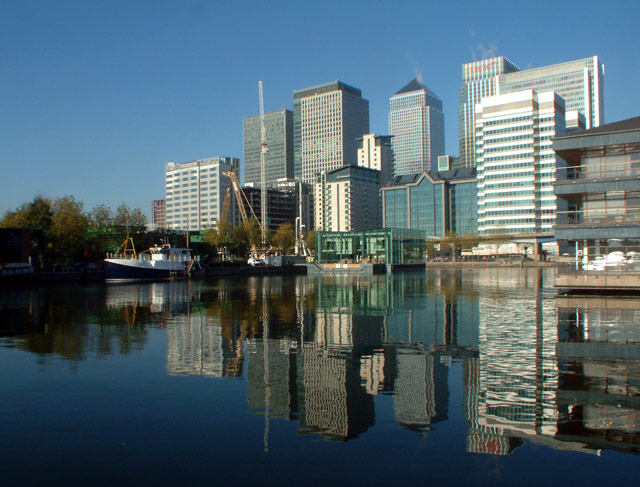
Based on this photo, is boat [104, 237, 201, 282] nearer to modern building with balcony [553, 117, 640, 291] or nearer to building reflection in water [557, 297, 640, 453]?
modern building with balcony [553, 117, 640, 291]

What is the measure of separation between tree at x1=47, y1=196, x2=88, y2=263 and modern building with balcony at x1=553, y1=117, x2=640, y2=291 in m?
77.2

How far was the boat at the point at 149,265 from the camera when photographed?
266ft

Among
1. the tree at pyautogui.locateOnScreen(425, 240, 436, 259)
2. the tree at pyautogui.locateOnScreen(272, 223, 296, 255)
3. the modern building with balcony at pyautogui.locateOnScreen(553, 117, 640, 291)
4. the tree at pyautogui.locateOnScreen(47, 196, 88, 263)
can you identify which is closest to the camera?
the modern building with balcony at pyautogui.locateOnScreen(553, 117, 640, 291)

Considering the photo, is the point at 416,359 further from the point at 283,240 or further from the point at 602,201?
the point at 283,240

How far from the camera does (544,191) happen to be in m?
180

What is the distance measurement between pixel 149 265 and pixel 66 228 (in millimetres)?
16941

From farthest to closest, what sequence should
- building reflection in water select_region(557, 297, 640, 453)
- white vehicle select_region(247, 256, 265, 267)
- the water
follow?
white vehicle select_region(247, 256, 265, 267)
building reflection in water select_region(557, 297, 640, 453)
the water

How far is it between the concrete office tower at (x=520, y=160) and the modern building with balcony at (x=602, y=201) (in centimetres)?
13576

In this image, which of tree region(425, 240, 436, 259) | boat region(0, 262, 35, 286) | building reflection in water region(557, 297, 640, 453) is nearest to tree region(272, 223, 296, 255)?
tree region(425, 240, 436, 259)

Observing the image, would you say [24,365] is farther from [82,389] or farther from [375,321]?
[375,321]

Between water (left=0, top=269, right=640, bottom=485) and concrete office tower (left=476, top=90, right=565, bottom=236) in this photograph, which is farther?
concrete office tower (left=476, top=90, right=565, bottom=236)

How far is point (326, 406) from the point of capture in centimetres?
1195

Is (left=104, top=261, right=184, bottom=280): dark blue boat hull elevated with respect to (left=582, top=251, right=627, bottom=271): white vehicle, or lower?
lower

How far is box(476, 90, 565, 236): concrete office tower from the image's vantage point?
179m
